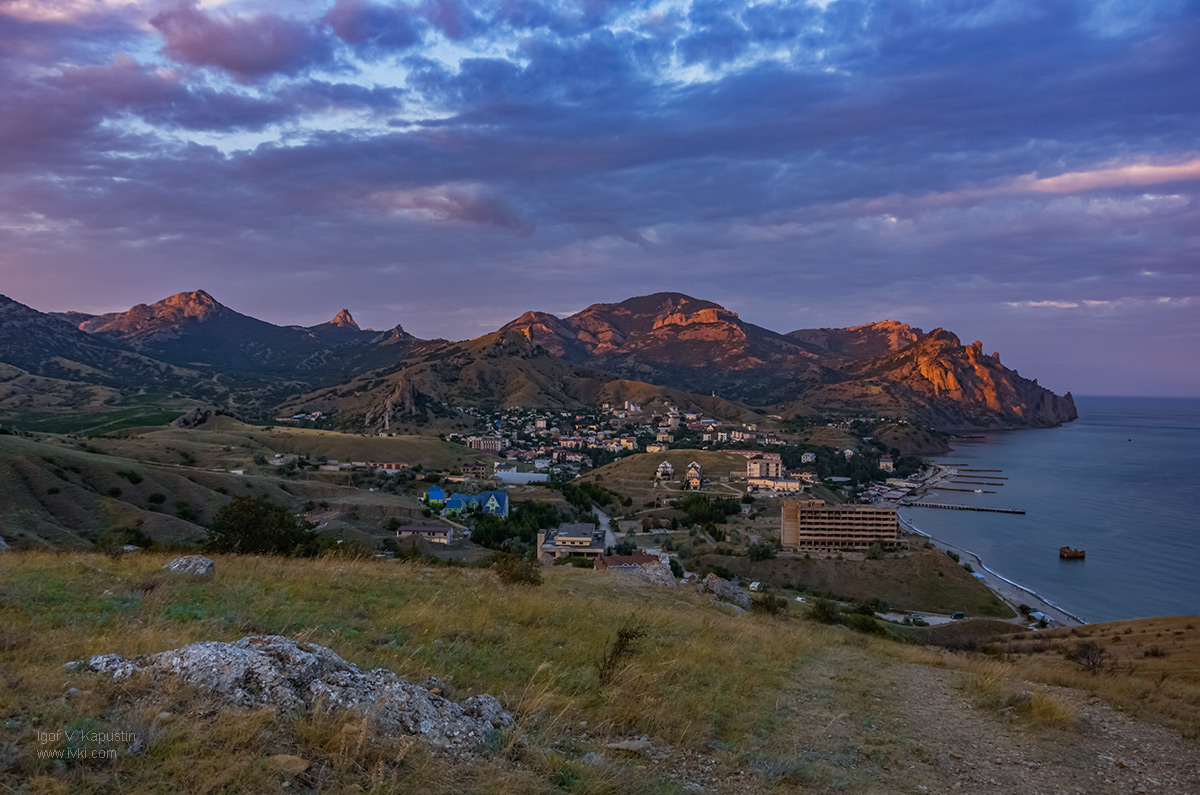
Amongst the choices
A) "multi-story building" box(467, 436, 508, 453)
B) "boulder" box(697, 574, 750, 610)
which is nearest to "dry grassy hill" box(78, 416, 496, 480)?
"multi-story building" box(467, 436, 508, 453)

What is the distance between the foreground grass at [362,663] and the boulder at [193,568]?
27 centimetres

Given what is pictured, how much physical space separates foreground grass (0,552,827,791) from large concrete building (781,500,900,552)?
5604 cm

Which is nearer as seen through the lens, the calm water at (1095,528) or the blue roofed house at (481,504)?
the calm water at (1095,528)

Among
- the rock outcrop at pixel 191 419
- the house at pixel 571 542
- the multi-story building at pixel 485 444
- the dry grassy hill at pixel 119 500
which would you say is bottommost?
the house at pixel 571 542

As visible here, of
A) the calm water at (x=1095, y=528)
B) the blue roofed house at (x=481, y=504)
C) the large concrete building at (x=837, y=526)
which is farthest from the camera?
the large concrete building at (x=837, y=526)

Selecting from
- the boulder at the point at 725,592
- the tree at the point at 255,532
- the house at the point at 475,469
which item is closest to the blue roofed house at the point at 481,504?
the house at the point at 475,469

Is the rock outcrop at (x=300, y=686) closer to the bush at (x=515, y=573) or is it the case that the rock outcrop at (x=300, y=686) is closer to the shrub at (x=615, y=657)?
the shrub at (x=615, y=657)

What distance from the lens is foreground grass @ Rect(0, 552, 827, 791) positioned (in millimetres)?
3660

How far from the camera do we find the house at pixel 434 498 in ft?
199

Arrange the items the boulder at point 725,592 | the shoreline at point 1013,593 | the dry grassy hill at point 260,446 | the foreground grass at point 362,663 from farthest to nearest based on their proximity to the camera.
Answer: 1. the dry grassy hill at point 260,446
2. the shoreline at point 1013,593
3. the boulder at point 725,592
4. the foreground grass at point 362,663

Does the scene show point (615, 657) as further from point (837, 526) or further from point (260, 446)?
point (260, 446)

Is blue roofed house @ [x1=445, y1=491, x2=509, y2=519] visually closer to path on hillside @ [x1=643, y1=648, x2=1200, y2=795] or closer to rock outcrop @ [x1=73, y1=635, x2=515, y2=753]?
path on hillside @ [x1=643, y1=648, x2=1200, y2=795]

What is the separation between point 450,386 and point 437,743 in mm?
176926

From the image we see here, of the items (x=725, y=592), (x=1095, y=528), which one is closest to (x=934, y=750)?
(x=725, y=592)
